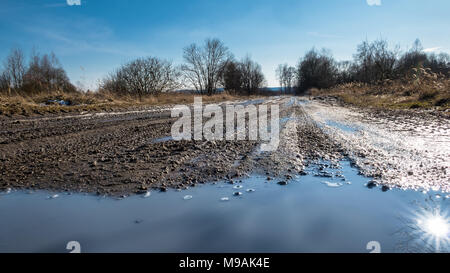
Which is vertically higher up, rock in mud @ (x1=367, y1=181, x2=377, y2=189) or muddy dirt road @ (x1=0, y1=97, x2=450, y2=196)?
muddy dirt road @ (x1=0, y1=97, x2=450, y2=196)

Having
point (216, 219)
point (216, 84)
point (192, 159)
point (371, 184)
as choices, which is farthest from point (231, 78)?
point (216, 219)

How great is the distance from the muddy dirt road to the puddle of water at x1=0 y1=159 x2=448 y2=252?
26 cm

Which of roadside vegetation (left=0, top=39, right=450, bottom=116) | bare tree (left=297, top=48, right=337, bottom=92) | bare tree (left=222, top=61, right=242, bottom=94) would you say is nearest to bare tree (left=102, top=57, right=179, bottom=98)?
roadside vegetation (left=0, top=39, right=450, bottom=116)

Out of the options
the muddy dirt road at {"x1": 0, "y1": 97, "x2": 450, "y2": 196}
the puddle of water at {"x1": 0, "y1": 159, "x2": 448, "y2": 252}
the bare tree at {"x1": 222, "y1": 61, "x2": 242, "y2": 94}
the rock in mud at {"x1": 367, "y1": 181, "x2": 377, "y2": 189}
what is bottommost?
the puddle of water at {"x1": 0, "y1": 159, "x2": 448, "y2": 252}

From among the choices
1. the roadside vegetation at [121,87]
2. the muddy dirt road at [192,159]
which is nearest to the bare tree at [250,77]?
the roadside vegetation at [121,87]

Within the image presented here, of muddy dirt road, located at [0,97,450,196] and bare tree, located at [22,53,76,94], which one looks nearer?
muddy dirt road, located at [0,97,450,196]

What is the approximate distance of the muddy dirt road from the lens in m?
2.39

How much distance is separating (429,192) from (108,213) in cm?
259

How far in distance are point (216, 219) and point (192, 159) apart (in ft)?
4.82

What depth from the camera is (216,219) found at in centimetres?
170

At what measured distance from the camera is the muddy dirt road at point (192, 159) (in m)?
2.39

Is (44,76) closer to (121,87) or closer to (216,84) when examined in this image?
(121,87)

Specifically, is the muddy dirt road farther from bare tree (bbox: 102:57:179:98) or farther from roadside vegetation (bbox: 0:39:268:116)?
bare tree (bbox: 102:57:179:98)

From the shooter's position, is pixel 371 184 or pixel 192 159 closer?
pixel 371 184
